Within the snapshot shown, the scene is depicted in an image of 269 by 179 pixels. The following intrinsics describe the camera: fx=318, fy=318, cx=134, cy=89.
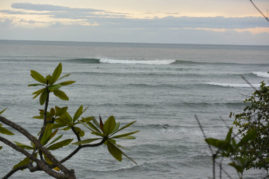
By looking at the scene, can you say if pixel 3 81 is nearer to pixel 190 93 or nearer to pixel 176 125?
pixel 190 93

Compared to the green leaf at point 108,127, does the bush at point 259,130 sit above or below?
below

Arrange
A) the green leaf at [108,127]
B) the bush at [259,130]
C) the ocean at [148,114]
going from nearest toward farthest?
the green leaf at [108,127], the bush at [259,130], the ocean at [148,114]

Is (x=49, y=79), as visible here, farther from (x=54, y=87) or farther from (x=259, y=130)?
(x=259, y=130)

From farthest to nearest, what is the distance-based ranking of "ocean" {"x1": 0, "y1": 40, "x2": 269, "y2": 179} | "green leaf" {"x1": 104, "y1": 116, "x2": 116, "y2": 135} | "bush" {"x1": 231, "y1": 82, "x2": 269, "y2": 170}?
"ocean" {"x1": 0, "y1": 40, "x2": 269, "y2": 179}, "bush" {"x1": 231, "y1": 82, "x2": 269, "y2": 170}, "green leaf" {"x1": 104, "y1": 116, "x2": 116, "y2": 135}

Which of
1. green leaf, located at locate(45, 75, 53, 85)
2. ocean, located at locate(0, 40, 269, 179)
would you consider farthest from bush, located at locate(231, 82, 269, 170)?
green leaf, located at locate(45, 75, 53, 85)

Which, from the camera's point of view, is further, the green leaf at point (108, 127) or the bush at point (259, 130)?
the bush at point (259, 130)

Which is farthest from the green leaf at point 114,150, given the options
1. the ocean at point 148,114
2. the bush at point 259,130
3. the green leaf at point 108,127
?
the bush at point 259,130

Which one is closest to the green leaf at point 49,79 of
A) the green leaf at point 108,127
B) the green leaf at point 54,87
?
the green leaf at point 54,87

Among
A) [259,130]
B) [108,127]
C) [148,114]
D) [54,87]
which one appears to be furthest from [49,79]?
[148,114]

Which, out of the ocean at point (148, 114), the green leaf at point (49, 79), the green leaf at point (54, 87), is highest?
the green leaf at point (49, 79)

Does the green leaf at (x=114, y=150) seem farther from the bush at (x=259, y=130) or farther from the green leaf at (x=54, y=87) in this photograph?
the bush at (x=259, y=130)

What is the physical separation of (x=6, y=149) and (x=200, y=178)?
5168 millimetres

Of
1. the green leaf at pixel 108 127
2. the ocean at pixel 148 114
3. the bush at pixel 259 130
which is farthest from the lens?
the ocean at pixel 148 114

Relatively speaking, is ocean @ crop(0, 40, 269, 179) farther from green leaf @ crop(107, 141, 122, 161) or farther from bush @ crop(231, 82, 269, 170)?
bush @ crop(231, 82, 269, 170)
